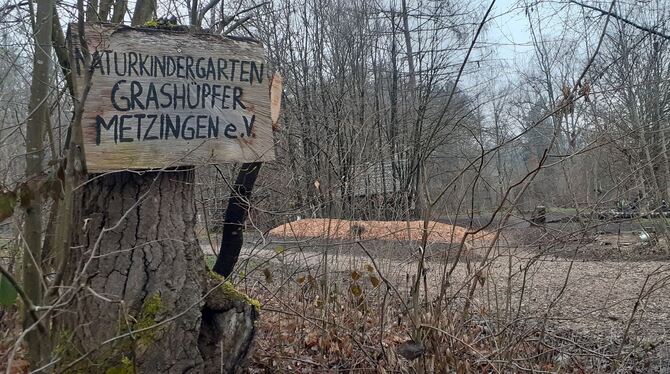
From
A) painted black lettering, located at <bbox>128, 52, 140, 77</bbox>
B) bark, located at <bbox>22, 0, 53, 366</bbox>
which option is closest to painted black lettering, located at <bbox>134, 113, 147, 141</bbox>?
painted black lettering, located at <bbox>128, 52, 140, 77</bbox>

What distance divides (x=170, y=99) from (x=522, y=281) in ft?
11.6

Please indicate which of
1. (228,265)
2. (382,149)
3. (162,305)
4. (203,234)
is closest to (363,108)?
(382,149)

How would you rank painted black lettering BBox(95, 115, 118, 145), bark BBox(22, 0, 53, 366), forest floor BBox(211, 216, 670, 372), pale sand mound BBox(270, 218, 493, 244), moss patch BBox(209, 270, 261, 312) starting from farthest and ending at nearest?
pale sand mound BBox(270, 218, 493, 244) → forest floor BBox(211, 216, 670, 372) → moss patch BBox(209, 270, 261, 312) → painted black lettering BBox(95, 115, 118, 145) → bark BBox(22, 0, 53, 366)

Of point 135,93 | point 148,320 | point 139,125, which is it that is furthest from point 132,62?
point 148,320

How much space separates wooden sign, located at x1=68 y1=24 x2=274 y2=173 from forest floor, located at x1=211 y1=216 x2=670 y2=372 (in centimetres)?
78

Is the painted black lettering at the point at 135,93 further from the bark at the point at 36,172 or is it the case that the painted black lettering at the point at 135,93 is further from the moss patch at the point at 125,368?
the moss patch at the point at 125,368

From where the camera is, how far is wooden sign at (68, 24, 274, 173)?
2.46m

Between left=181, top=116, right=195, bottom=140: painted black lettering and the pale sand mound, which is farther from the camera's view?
the pale sand mound

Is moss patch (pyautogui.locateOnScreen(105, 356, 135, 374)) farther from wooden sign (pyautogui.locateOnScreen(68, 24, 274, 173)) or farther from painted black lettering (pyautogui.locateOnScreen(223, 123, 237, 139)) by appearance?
painted black lettering (pyautogui.locateOnScreen(223, 123, 237, 139))

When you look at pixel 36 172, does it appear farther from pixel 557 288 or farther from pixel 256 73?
pixel 557 288

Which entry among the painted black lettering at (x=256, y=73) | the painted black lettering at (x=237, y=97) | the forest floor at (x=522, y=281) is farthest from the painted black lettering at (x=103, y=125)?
the forest floor at (x=522, y=281)

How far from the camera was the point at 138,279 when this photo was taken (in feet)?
8.59

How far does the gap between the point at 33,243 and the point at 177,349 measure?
749 millimetres

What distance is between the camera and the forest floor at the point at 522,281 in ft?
11.6
